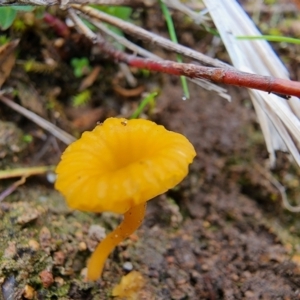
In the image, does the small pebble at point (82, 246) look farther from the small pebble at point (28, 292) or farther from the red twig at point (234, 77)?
the red twig at point (234, 77)

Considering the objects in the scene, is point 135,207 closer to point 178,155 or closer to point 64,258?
point 178,155

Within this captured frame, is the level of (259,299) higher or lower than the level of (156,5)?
lower

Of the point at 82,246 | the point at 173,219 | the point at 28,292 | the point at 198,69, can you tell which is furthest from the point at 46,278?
the point at 198,69

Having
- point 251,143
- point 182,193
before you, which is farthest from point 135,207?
point 251,143

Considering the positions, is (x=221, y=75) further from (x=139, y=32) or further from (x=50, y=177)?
(x=50, y=177)

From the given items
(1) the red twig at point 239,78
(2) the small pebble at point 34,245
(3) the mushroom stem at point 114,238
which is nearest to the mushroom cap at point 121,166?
(3) the mushroom stem at point 114,238

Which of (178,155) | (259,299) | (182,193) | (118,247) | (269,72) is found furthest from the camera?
(182,193)
